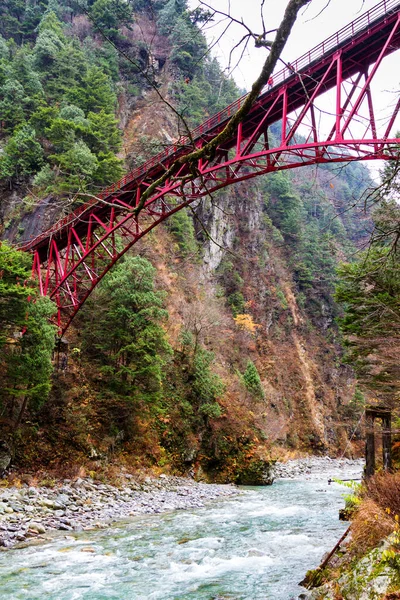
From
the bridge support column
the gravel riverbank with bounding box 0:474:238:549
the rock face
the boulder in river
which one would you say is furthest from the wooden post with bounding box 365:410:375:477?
the boulder in river

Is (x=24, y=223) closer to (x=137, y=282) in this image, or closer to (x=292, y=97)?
(x=137, y=282)

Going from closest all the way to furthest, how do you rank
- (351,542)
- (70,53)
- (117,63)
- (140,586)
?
(351,542), (140,586), (70,53), (117,63)

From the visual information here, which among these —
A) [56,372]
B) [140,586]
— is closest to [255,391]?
[56,372]

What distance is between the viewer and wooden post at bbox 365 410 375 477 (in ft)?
26.3

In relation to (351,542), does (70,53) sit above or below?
above

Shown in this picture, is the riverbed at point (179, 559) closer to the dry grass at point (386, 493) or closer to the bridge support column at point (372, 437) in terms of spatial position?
the dry grass at point (386, 493)

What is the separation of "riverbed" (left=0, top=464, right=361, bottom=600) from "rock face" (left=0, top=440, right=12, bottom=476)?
319cm

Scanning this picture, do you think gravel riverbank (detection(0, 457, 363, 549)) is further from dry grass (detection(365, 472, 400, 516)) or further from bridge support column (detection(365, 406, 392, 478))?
dry grass (detection(365, 472, 400, 516))

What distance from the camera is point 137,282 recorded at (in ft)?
49.4

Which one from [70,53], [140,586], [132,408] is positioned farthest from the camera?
[70,53]

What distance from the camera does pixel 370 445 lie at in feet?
28.1

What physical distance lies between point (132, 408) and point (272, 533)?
7.38 meters

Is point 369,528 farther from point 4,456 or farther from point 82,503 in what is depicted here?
point 4,456

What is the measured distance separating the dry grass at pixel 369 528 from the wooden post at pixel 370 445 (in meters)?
3.34
